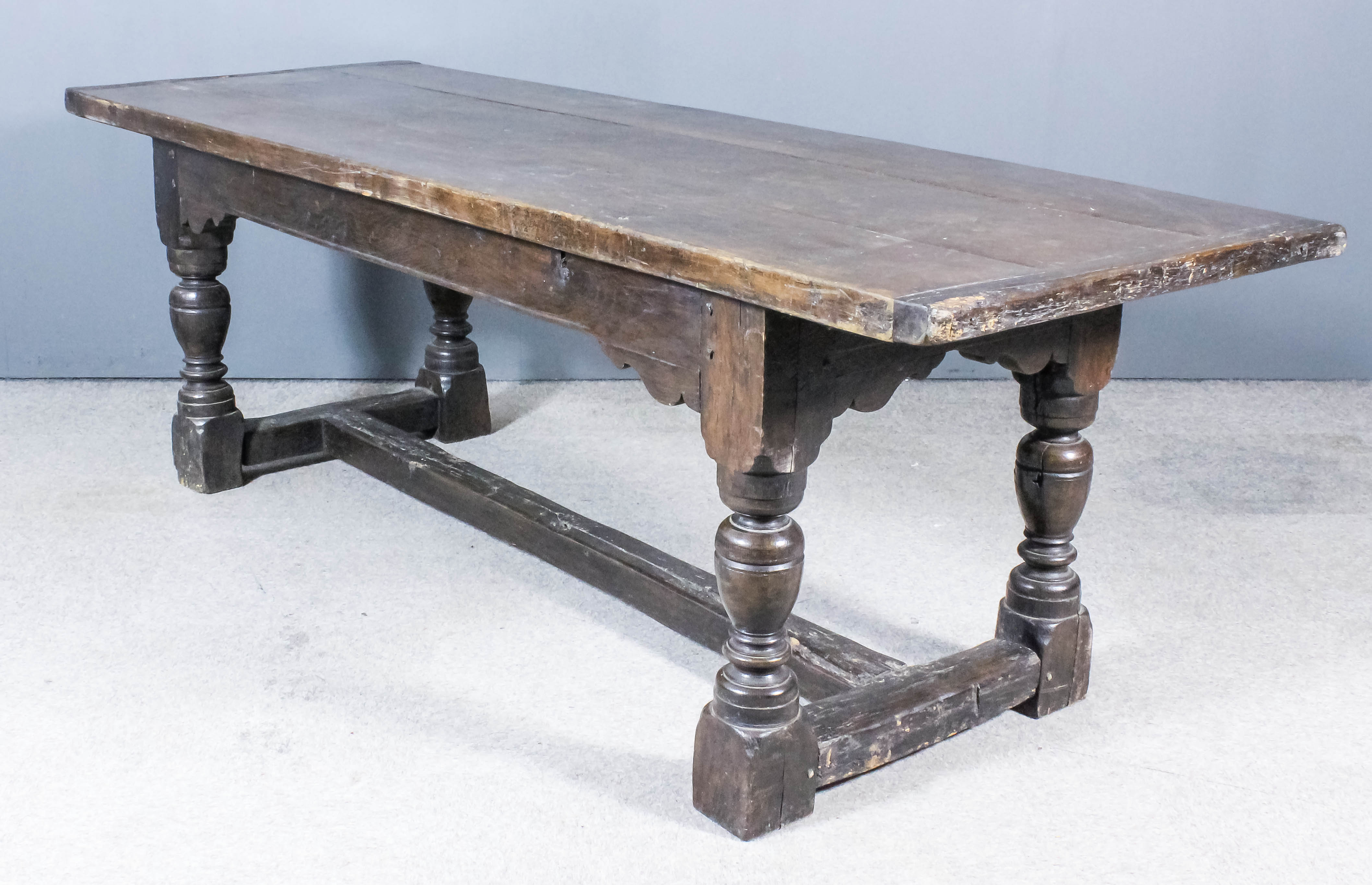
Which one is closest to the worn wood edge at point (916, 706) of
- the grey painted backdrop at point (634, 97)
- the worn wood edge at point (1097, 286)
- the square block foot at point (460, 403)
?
the worn wood edge at point (1097, 286)

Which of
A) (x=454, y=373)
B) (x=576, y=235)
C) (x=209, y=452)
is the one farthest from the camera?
(x=454, y=373)

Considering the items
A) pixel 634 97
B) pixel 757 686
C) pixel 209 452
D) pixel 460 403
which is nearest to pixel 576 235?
pixel 757 686

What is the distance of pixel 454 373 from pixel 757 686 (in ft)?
5.61

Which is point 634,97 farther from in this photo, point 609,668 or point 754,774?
point 754,774

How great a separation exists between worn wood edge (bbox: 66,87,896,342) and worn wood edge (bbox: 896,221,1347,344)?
0.05m

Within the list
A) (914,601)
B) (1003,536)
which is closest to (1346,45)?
(1003,536)

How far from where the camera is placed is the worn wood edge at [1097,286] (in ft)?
5.02

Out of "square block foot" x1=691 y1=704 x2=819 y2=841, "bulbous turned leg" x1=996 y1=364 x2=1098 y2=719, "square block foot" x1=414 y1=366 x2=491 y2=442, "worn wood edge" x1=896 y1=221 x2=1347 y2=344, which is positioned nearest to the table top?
"worn wood edge" x1=896 y1=221 x2=1347 y2=344

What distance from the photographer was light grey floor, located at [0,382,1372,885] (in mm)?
1927

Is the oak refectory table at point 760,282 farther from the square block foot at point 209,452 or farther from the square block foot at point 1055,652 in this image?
the square block foot at point 209,452

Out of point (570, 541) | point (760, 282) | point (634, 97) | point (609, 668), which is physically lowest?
point (609, 668)

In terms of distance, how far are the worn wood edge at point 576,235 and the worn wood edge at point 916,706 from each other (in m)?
0.61

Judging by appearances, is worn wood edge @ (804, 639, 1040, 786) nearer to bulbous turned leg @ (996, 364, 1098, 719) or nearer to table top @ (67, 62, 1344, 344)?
bulbous turned leg @ (996, 364, 1098, 719)

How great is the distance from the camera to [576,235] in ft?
6.20
